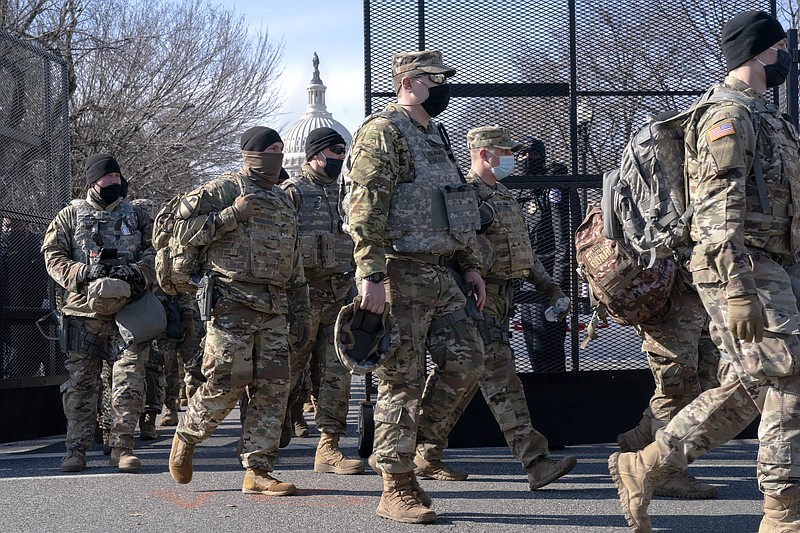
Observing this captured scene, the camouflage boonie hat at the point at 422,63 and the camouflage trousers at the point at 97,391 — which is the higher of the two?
the camouflage boonie hat at the point at 422,63

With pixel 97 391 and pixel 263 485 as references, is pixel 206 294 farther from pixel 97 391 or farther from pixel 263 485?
pixel 97 391

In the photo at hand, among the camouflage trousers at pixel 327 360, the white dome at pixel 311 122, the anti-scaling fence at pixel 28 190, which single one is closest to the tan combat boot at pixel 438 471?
the camouflage trousers at pixel 327 360

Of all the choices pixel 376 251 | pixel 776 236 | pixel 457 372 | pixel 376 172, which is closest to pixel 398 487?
pixel 457 372

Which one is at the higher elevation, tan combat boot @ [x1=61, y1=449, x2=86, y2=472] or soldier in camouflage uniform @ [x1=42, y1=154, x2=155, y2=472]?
soldier in camouflage uniform @ [x1=42, y1=154, x2=155, y2=472]

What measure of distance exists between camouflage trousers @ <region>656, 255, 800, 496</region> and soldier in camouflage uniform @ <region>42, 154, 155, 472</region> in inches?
159

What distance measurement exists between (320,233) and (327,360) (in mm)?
884

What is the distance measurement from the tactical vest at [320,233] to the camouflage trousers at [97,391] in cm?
128

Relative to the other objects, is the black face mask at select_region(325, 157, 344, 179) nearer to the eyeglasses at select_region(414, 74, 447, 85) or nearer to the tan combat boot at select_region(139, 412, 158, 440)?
the eyeglasses at select_region(414, 74, 447, 85)

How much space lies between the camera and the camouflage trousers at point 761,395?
4301 mm

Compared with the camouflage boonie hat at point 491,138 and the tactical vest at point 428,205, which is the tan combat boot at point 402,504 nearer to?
the tactical vest at point 428,205

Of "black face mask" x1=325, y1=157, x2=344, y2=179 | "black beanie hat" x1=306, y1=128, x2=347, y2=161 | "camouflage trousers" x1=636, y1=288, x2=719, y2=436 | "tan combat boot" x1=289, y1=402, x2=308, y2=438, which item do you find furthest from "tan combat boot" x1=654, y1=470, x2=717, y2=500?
"tan combat boot" x1=289, y1=402, x2=308, y2=438

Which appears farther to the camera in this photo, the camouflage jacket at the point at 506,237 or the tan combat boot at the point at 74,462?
the tan combat boot at the point at 74,462

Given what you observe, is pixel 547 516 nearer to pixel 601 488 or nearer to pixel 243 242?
pixel 601 488

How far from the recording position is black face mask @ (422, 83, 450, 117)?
572cm
